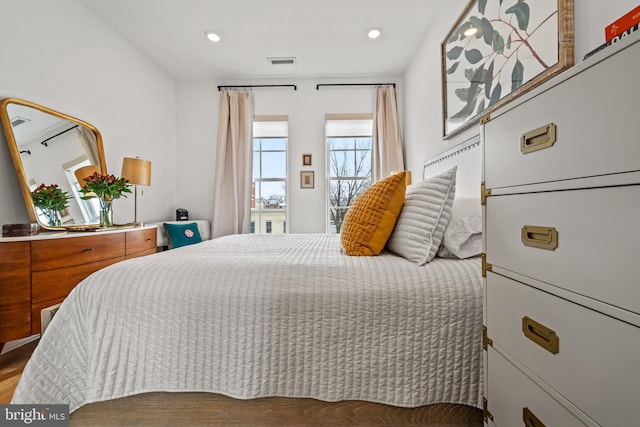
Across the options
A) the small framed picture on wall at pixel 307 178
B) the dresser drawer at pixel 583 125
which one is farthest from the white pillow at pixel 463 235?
the small framed picture on wall at pixel 307 178

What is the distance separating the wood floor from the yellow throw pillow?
1.98 feet

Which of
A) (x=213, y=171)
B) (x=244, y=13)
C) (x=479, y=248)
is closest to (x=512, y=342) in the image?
(x=479, y=248)

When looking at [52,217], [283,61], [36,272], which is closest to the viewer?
[36,272]

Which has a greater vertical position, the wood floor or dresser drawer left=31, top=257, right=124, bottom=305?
dresser drawer left=31, top=257, right=124, bottom=305

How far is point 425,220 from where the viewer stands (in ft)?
3.82

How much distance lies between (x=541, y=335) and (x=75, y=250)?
257 cm

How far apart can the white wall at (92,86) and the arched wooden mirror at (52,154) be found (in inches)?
3.4

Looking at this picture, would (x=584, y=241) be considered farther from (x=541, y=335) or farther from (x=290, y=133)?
(x=290, y=133)

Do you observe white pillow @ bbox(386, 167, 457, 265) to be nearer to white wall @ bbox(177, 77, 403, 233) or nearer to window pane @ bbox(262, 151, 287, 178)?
white wall @ bbox(177, 77, 403, 233)

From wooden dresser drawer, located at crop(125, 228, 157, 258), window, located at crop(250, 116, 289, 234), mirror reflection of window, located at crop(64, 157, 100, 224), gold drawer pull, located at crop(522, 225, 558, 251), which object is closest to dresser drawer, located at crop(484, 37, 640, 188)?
gold drawer pull, located at crop(522, 225, 558, 251)

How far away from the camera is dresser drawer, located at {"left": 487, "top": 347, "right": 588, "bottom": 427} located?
584mm

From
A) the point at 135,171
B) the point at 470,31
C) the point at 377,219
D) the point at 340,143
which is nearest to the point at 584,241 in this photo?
the point at 377,219

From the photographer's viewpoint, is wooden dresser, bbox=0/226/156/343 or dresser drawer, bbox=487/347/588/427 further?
wooden dresser, bbox=0/226/156/343

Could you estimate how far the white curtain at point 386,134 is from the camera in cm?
363
